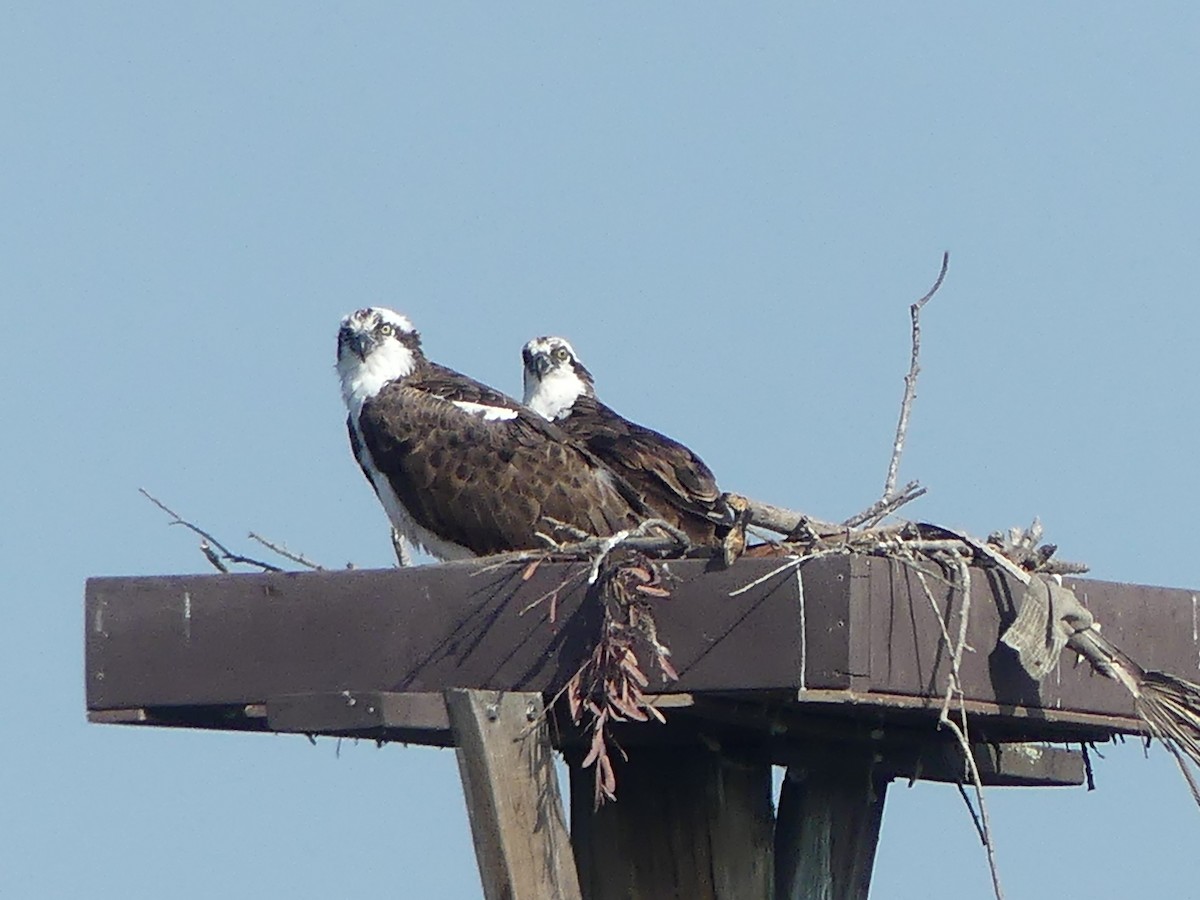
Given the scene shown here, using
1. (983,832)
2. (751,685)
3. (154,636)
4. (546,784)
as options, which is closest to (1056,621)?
(983,832)

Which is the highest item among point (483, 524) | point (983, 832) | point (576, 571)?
point (483, 524)

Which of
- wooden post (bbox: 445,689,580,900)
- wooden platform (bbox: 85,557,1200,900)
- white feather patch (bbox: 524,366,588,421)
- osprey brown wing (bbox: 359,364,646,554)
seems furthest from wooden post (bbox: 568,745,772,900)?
white feather patch (bbox: 524,366,588,421)

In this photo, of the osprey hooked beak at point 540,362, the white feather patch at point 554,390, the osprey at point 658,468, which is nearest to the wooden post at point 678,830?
the osprey at point 658,468

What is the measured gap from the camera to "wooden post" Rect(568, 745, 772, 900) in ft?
16.3

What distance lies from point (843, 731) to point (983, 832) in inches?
20.4

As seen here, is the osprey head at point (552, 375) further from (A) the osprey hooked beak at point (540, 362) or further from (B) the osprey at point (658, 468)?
(B) the osprey at point (658, 468)

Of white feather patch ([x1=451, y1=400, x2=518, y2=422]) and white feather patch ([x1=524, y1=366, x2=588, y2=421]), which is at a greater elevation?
white feather patch ([x1=524, y1=366, x2=588, y2=421])

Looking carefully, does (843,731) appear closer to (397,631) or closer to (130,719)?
(397,631)

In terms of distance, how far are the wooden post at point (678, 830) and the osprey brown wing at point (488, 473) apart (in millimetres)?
1383

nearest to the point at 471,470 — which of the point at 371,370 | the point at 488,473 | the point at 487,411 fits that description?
the point at 488,473

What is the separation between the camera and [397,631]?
478 cm

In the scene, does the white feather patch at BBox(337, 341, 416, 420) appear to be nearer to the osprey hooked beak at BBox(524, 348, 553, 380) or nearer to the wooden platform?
the osprey hooked beak at BBox(524, 348, 553, 380)

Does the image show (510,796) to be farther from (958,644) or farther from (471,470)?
(471,470)

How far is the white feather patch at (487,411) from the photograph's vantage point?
698cm
